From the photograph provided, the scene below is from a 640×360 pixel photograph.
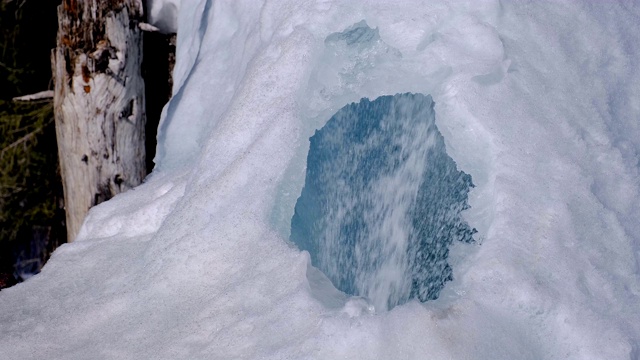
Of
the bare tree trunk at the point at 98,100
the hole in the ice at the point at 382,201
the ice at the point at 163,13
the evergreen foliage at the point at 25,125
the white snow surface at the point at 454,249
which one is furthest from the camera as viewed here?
the evergreen foliage at the point at 25,125

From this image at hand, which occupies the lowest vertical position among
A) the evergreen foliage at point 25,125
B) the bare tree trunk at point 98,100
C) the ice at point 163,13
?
the evergreen foliage at point 25,125

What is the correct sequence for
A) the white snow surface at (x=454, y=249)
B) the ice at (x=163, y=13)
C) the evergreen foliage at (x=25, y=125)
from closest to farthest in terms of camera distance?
the white snow surface at (x=454, y=249) → the ice at (x=163, y=13) → the evergreen foliage at (x=25, y=125)

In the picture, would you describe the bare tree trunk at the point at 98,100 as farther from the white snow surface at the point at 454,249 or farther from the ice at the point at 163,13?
the white snow surface at the point at 454,249

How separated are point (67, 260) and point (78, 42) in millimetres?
1272

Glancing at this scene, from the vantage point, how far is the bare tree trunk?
3572 millimetres

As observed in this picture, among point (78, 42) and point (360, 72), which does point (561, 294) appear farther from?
point (78, 42)

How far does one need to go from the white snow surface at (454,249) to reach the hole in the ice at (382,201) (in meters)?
0.24

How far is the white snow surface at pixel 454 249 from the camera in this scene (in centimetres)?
182

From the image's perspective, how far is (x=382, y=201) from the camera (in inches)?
103

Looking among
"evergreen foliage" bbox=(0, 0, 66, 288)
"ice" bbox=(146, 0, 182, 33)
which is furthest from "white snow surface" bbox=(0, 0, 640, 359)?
"evergreen foliage" bbox=(0, 0, 66, 288)

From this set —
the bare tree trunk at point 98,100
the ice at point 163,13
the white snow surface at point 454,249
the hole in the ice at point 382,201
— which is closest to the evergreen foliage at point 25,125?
the bare tree trunk at point 98,100

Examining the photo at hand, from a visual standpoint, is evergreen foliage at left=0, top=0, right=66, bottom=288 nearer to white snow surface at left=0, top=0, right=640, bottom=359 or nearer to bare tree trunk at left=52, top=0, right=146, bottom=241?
bare tree trunk at left=52, top=0, right=146, bottom=241

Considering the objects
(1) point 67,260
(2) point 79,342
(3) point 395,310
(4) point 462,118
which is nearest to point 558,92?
(4) point 462,118

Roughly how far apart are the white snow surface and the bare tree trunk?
2.89 feet
